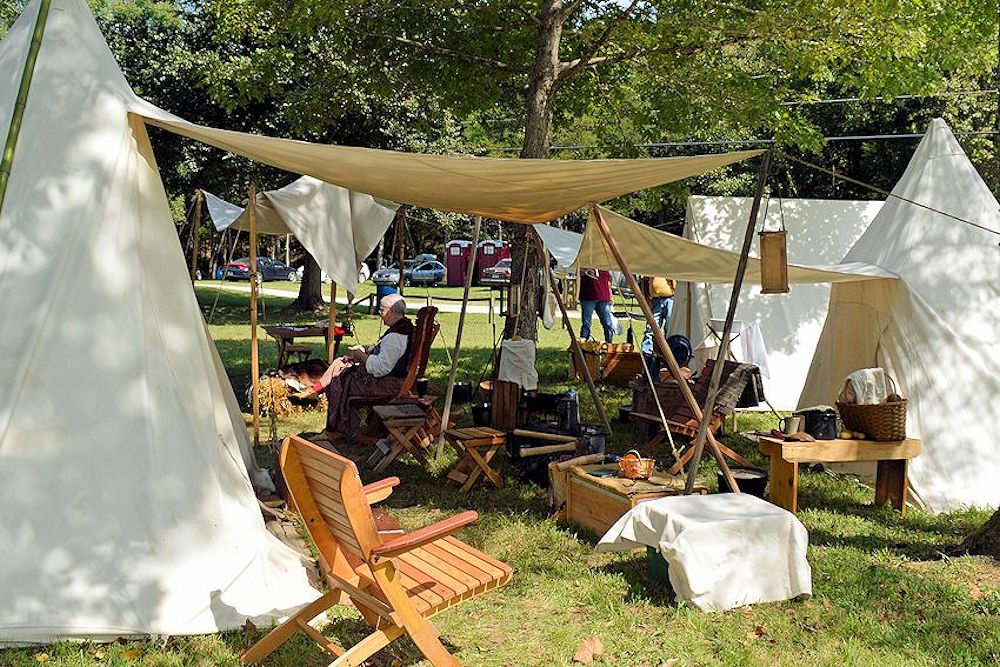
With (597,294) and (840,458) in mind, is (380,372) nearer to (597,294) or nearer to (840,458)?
(840,458)

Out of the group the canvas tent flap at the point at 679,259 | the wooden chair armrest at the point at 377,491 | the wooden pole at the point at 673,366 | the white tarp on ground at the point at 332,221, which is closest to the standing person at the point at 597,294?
the white tarp on ground at the point at 332,221

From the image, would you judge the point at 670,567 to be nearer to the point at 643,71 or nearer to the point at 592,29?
the point at 643,71

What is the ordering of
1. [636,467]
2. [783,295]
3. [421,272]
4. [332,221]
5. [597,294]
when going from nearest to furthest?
[636,467]
[332,221]
[783,295]
[597,294]
[421,272]

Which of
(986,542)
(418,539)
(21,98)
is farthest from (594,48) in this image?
(418,539)

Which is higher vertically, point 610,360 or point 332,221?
point 332,221

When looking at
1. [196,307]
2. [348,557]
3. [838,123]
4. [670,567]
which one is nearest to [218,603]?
[348,557]

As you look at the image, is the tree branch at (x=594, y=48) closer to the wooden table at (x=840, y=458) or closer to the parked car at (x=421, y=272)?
the wooden table at (x=840, y=458)

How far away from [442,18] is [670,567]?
7.39 m

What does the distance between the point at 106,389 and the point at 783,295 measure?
27.1 feet

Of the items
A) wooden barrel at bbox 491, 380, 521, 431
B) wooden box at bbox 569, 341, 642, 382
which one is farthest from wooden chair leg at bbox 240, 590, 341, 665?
wooden box at bbox 569, 341, 642, 382

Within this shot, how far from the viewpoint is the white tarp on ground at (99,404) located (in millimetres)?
3787

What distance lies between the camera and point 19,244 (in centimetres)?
400

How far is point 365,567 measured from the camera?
3480 mm

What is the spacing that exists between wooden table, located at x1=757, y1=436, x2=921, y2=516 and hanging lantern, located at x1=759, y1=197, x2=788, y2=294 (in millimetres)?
1259
